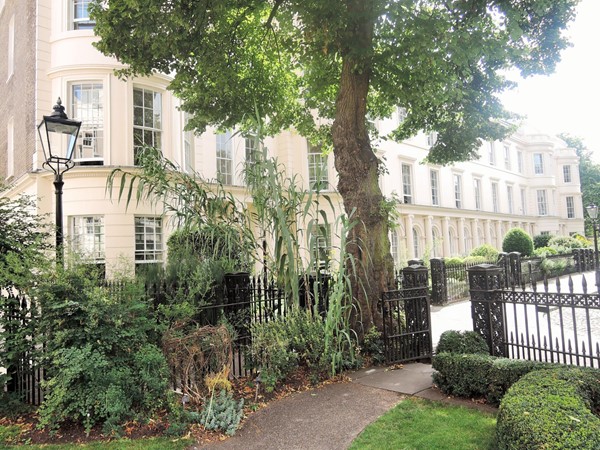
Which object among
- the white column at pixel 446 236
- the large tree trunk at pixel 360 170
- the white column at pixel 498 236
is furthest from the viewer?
the white column at pixel 498 236

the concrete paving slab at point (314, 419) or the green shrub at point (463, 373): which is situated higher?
the green shrub at point (463, 373)

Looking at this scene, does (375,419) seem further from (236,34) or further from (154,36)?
(236,34)

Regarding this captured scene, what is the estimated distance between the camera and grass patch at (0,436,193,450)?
4055 millimetres

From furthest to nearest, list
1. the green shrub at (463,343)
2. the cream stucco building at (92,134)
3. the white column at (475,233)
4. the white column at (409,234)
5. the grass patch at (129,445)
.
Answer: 1. the white column at (475,233)
2. the white column at (409,234)
3. the cream stucco building at (92,134)
4. the green shrub at (463,343)
5. the grass patch at (129,445)

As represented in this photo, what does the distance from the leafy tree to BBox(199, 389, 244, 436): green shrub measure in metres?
2.68

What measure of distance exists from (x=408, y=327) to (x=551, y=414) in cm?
391

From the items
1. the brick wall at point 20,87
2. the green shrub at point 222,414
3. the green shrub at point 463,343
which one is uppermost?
the brick wall at point 20,87

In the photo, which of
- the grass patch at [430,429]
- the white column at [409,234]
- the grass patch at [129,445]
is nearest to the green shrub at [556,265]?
the white column at [409,234]

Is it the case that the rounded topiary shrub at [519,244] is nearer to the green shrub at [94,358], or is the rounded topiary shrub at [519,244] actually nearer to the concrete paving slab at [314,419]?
the concrete paving slab at [314,419]

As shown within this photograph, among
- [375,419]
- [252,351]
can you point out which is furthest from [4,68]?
[375,419]

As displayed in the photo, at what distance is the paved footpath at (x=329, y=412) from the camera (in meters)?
4.14

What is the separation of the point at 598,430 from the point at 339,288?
3.01 meters

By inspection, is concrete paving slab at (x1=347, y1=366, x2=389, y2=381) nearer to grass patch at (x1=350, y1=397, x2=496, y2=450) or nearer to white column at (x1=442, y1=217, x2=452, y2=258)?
grass patch at (x1=350, y1=397, x2=496, y2=450)

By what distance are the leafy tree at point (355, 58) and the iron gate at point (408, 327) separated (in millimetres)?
416
